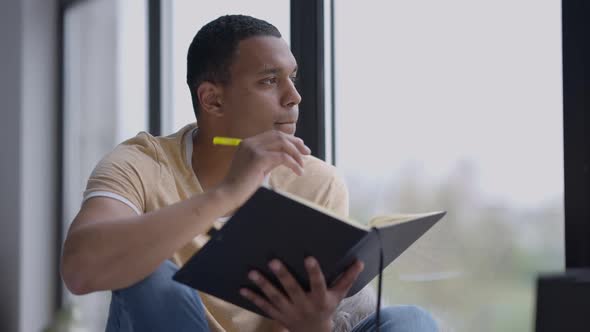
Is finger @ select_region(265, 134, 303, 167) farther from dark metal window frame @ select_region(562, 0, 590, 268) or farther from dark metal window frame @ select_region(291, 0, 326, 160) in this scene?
dark metal window frame @ select_region(291, 0, 326, 160)

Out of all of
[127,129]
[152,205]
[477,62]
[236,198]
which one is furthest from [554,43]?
[127,129]

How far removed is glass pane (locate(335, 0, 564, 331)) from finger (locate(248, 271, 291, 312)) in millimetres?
589

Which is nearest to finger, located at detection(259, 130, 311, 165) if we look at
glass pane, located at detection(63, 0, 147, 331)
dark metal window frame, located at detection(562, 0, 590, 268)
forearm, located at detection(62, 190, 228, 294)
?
forearm, located at detection(62, 190, 228, 294)

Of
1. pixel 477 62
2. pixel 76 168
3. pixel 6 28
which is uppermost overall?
pixel 6 28

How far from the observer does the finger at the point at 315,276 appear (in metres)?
1.17

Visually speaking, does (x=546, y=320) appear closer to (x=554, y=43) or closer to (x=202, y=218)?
(x=202, y=218)

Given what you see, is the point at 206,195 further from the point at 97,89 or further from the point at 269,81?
the point at 97,89

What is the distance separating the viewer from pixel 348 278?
1.24m

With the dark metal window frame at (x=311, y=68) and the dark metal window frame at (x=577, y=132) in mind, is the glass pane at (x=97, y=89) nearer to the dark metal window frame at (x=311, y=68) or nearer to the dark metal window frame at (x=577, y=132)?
the dark metal window frame at (x=311, y=68)

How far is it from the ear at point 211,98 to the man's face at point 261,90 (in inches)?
1.3

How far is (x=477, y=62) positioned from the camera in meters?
1.79

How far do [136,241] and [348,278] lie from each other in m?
0.35

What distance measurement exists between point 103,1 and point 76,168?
785 millimetres

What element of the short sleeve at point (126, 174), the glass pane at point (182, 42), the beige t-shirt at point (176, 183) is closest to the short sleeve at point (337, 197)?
the beige t-shirt at point (176, 183)
